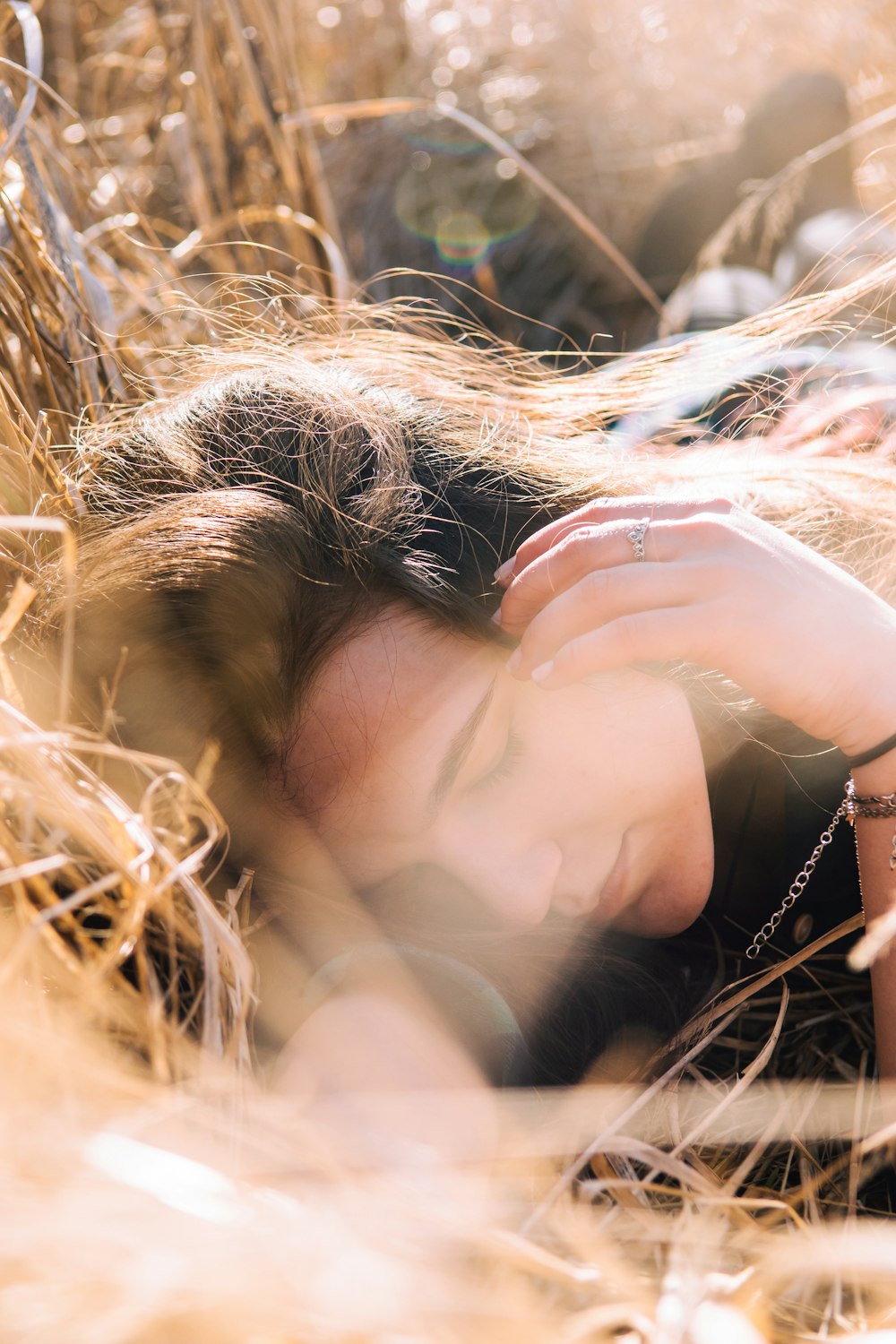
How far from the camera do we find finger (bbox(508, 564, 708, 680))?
0.92 m

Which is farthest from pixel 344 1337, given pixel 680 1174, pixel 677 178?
pixel 677 178

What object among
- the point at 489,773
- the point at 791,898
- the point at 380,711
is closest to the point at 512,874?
the point at 489,773

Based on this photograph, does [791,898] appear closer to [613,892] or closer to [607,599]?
[613,892]

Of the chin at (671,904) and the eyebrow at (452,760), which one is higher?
the eyebrow at (452,760)

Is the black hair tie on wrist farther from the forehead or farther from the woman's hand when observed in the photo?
the forehead

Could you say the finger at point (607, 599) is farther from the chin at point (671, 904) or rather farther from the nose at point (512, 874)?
the chin at point (671, 904)

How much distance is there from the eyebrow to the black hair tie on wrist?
404 mm

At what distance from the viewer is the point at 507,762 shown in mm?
979

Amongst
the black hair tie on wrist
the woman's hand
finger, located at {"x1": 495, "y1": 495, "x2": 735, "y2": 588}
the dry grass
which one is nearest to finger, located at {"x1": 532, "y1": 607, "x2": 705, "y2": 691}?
the woman's hand

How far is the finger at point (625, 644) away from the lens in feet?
3.01

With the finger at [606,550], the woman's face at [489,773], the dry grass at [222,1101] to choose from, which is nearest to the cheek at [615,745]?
the woman's face at [489,773]

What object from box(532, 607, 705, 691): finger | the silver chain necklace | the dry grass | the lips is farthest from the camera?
the silver chain necklace

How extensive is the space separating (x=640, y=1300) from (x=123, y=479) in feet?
2.92

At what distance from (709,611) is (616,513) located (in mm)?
136
